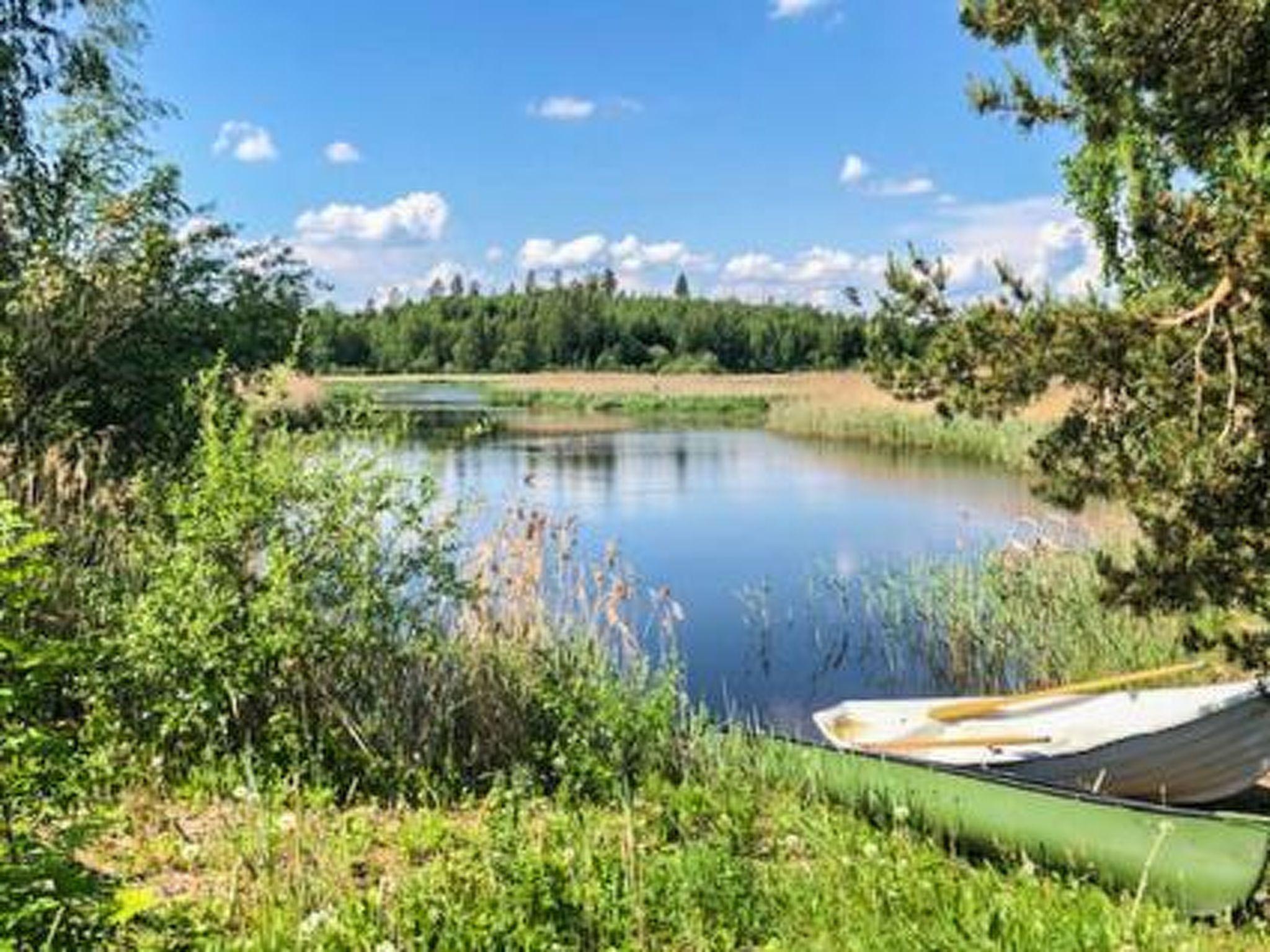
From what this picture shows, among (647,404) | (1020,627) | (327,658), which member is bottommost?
(1020,627)

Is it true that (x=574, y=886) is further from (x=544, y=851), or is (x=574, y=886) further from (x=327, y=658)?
(x=327, y=658)

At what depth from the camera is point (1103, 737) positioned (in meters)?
7.91

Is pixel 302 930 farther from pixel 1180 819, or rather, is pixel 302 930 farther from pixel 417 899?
pixel 1180 819

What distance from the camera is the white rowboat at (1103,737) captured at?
7.22 m

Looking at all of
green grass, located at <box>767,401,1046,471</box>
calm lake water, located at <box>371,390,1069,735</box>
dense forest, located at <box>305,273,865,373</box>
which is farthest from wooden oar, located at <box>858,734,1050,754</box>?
dense forest, located at <box>305,273,865,373</box>

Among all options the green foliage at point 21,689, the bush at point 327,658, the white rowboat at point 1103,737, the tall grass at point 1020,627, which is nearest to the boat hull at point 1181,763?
the white rowboat at point 1103,737

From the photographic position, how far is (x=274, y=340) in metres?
10.9

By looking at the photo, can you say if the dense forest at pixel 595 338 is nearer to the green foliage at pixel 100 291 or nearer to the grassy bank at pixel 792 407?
the grassy bank at pixel 792 407

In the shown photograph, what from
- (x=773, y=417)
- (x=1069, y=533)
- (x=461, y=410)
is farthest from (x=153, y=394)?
(x=461, y=410)

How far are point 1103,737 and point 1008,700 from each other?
1070 mm

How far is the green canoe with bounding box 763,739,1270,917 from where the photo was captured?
511cm

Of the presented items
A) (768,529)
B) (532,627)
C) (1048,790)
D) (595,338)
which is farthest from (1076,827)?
(595,338)

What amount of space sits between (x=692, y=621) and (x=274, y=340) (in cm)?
560

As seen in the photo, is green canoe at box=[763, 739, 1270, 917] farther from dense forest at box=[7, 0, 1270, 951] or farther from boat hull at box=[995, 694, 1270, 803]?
boat hull at box=[995, 694, 1270, 803]
